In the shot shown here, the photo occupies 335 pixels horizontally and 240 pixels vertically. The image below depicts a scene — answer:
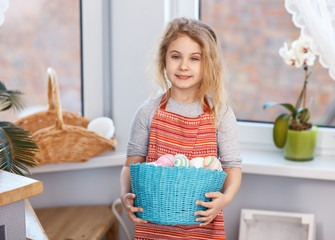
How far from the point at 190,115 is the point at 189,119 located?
3 centimetres

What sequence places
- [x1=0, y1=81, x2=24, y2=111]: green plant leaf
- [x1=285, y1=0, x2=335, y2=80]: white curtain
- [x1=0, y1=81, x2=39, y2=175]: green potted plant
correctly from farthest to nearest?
[x1=285, y1=0, x2=335, y2=80]: white curtain < [x1=0, y1=81, x2=24, y2=111]: green plant leaf < [x1=0, y1=81, x2=39, y2=175]: green potted plant

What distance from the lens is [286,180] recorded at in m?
1.76

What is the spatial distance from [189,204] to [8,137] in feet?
1.79

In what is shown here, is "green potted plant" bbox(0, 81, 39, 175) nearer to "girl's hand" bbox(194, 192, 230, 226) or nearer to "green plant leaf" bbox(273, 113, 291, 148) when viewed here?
"girl's hand" bbox(194, 192, 230, 226)

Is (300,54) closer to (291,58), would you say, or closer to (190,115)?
(291,58)

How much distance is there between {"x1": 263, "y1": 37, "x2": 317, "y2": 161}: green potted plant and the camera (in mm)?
1687

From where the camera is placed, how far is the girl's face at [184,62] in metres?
1.34

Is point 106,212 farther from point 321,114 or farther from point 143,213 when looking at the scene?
point 321,114

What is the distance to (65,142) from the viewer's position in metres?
1.75

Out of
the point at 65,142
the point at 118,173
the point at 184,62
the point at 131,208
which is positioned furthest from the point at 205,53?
the point at 118,173

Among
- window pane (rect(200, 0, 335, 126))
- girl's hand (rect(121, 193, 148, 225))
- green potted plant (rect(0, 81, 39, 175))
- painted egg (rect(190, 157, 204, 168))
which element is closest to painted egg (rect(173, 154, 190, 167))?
painted egg (rect(190, 157, 204, 168))

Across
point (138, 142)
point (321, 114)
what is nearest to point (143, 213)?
point (138, 142)

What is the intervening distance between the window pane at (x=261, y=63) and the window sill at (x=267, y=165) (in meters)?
0.17

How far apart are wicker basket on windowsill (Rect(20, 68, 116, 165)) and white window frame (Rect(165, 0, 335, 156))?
0.52m
